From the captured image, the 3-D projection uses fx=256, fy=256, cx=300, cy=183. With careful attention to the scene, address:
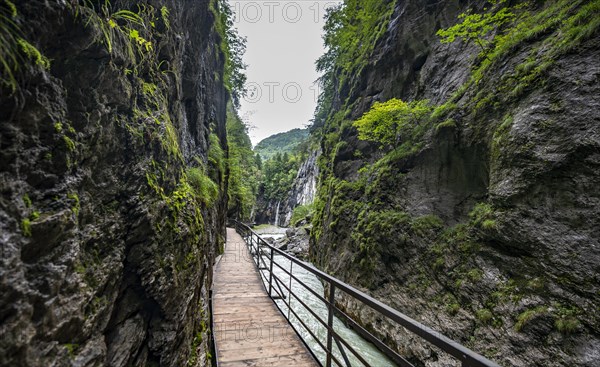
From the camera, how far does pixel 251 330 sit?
409 cm

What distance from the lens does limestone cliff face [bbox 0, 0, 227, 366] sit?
4.77 ft

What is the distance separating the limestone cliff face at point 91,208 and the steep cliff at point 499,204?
4681 millimetres

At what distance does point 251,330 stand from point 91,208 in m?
3.04

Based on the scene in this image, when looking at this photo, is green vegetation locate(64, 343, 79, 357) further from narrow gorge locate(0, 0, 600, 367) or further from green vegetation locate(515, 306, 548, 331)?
green vegetation locate(515, 306, 548, 331)

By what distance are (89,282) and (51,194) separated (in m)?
0.74

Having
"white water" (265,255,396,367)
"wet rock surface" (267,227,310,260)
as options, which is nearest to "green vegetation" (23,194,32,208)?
"white water" (265,255,396,367)

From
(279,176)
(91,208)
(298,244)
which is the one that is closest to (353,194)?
(91,208)

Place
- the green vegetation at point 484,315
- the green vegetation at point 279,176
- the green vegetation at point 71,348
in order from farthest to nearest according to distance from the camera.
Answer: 1. the green vegetation at point 279,176
2. the green vegetation at point 484,315
3. the green vegetation at point 71,348

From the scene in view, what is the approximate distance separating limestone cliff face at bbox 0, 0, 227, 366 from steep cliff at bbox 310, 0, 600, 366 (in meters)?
4.68

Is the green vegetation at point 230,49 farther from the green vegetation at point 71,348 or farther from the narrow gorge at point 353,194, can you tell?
the green vegetation at point 71,348

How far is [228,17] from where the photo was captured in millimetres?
13016

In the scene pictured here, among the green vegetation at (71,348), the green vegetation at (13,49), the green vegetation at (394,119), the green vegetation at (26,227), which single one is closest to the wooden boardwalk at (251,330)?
the green vegetation at (71,348)

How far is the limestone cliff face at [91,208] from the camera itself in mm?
1453

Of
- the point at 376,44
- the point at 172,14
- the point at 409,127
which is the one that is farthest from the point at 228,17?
the point at 409,127
